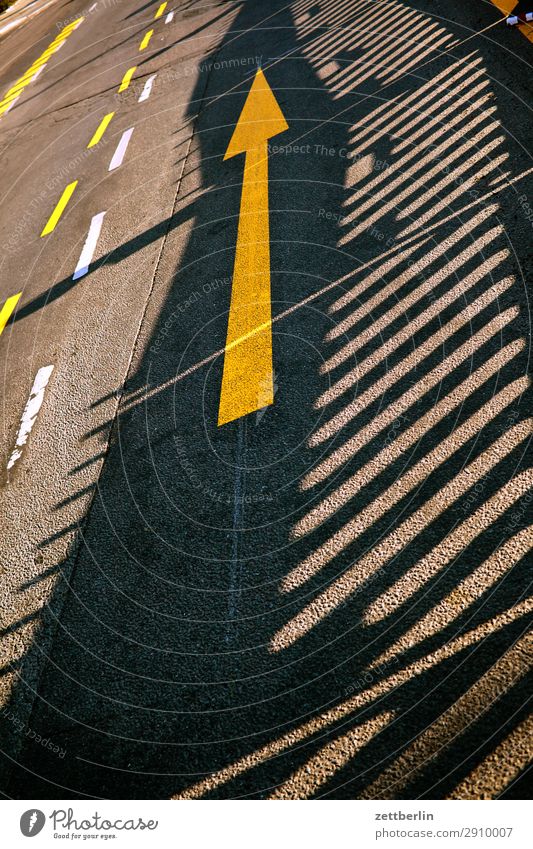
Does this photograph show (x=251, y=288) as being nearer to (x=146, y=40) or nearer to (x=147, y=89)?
(x=147, y=89)

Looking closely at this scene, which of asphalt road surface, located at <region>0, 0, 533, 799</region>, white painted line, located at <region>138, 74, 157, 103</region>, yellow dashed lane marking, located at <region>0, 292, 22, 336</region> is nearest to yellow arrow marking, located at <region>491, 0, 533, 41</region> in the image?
asphalt road surface, located at <region>0, 0, 533, 799</region>

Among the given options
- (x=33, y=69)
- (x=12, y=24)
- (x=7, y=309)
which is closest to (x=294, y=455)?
(x=7, y=309)

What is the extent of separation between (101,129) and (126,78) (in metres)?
2.18

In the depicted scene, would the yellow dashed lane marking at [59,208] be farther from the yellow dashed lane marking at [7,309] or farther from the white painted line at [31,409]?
the white painted line at [31,409]

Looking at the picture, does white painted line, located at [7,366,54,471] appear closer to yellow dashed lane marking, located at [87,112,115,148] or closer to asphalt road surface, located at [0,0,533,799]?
asphalt road surface, located at [0,0,533,799]

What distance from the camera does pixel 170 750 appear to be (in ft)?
9.84

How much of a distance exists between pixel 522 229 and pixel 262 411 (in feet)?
7.97

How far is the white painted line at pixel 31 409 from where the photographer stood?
16.6 ft

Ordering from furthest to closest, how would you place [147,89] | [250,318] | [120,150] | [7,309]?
[147,89], [120,150], [7,309], [250,318]

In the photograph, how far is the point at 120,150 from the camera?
28.5ft

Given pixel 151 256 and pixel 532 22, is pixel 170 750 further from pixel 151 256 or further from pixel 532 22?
pixel 532 22

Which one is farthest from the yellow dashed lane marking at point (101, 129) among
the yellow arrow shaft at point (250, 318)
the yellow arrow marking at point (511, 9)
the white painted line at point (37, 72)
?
the yellow arrow marking at point (511, 9)

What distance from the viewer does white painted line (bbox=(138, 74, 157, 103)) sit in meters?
9.96

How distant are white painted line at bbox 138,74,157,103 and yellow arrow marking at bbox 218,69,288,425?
310 centimetres
